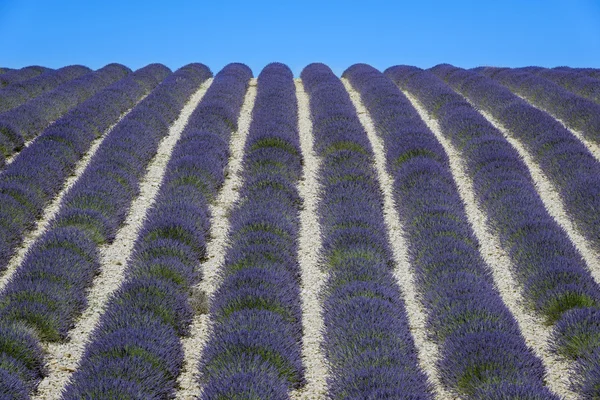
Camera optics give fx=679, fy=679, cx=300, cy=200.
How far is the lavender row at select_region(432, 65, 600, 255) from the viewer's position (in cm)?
710

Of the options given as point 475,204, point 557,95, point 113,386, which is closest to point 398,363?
point 113,386

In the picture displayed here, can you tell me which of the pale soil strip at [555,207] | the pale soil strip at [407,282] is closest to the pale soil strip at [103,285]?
the pale soil strip at [407,282]

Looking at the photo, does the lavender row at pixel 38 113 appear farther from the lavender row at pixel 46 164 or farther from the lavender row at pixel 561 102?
the lavender row at pixel 561 102

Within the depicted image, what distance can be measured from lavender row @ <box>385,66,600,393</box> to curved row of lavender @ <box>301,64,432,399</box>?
3.65ft

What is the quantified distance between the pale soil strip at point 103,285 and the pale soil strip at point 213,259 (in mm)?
→ 720

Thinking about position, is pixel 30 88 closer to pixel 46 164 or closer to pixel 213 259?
pixel 46 164

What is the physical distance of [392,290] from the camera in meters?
5.58

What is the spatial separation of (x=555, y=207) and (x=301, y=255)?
10.1ft

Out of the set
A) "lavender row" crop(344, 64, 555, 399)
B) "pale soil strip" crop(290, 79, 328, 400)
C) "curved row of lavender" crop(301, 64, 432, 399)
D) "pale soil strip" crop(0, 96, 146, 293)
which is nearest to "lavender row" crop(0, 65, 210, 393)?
"pale soil strip" crop(0, 96, 146, 293)

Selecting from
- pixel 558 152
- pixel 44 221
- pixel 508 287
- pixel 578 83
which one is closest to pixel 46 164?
pixel 44 221

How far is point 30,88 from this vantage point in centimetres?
1441

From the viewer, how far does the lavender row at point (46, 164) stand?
686cm

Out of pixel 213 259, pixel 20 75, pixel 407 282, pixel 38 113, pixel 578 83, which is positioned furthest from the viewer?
pixel 20 75

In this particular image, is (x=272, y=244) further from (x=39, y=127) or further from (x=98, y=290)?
(x=39, y=127)
